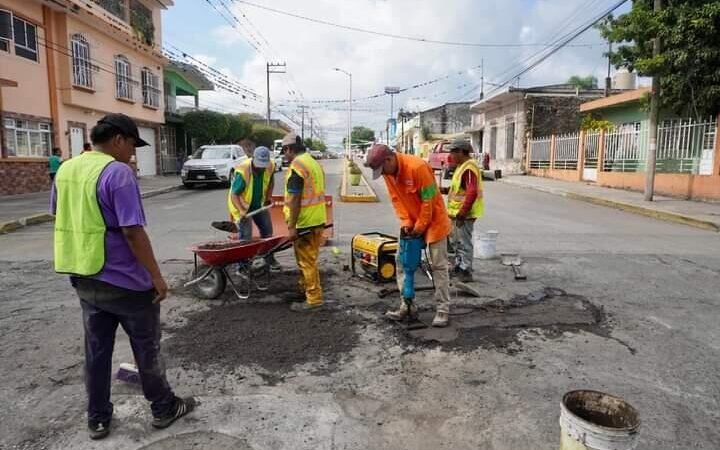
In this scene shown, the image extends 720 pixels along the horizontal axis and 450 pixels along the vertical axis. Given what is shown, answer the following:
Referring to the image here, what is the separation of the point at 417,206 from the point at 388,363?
1.38m

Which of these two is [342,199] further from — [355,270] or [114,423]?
[114,423]

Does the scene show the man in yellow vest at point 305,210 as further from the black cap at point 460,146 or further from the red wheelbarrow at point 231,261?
the black cap at point 460,146

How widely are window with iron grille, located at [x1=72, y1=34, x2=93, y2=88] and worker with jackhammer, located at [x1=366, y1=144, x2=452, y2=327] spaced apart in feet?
65.7

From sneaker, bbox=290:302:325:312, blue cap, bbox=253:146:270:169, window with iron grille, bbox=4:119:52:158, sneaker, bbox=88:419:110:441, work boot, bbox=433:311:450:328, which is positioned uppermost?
window with iron grille, bbox=4:119:52:158

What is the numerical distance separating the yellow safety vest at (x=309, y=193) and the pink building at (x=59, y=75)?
14.3m

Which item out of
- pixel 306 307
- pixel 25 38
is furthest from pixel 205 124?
pixel 306 307

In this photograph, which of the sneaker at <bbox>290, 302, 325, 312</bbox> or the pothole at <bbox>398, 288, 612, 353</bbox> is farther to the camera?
the sneaker at <bbox>290, 302, 325, 312</bbox>

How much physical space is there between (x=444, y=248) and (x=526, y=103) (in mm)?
26748

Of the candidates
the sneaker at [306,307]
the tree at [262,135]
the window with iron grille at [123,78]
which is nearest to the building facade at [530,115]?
the window with iron grille at [123,78]

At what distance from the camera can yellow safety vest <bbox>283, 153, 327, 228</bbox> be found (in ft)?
17.1

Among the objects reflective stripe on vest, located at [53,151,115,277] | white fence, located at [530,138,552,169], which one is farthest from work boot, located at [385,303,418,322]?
white fence, located at [530,138,552,169]

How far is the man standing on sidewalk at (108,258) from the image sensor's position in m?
2.79

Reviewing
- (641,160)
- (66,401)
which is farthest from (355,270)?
(641,160)

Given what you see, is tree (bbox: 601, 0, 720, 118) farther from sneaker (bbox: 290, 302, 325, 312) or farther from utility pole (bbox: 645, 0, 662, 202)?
sneaker (bbox: 290, 302, 325, 312)
